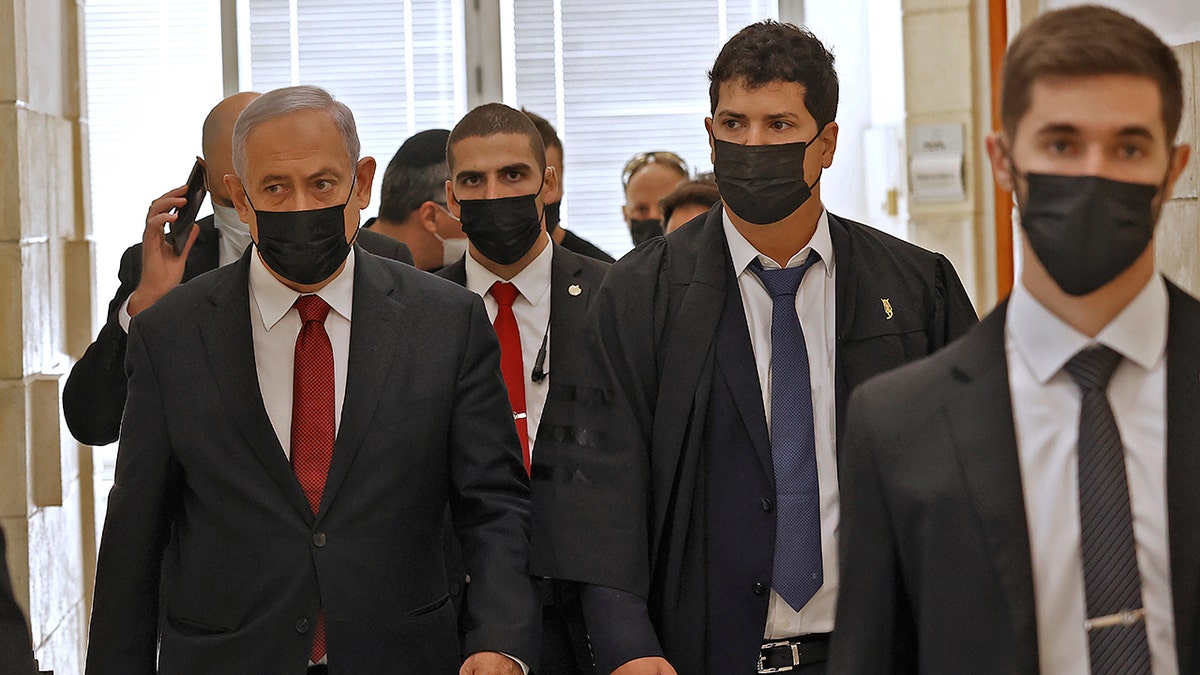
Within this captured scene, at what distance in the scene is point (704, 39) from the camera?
6.76 meters

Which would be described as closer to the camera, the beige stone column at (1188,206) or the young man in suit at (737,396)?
the young man in suit at (737,396)

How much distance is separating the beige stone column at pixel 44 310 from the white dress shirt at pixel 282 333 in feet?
5.70

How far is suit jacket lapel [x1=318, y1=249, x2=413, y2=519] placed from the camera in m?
2.55

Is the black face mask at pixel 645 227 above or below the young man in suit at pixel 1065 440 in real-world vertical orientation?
above

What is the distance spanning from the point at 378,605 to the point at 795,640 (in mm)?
714

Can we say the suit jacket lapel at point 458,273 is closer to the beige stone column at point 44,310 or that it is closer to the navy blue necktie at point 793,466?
the navy blue necktie at point 793,466

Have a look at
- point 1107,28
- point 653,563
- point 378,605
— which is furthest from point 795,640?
point 1107,28

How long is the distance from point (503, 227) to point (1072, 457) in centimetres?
204

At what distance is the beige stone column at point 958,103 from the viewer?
17.9ft

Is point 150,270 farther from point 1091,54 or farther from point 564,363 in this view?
point 1091,54

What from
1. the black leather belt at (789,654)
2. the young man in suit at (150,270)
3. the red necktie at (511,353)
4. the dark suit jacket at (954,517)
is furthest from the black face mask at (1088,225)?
the young man in suit at (150,270)

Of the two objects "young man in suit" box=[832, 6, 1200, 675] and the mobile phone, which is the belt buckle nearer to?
"young man in suit" box=[832, 6, 1200, 675]

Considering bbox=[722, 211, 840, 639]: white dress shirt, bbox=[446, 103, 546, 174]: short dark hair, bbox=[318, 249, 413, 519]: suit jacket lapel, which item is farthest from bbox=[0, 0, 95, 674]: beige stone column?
bbox=[722, 211, 840, 639]: white dress shirt

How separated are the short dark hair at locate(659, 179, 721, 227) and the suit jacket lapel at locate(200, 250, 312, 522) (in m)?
2.18
